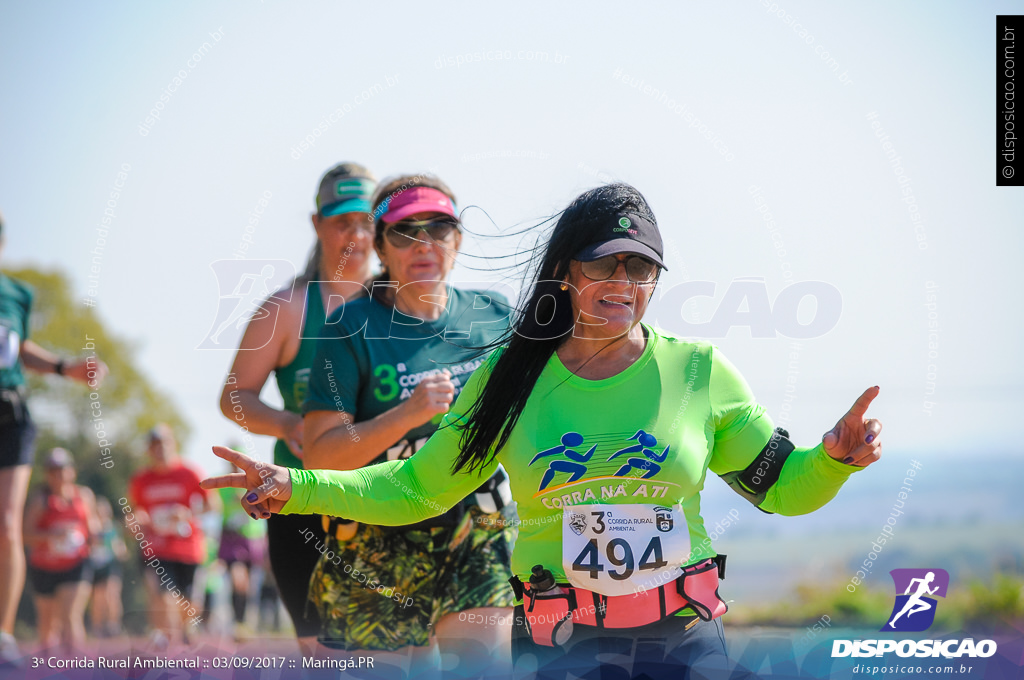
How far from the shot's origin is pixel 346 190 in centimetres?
426

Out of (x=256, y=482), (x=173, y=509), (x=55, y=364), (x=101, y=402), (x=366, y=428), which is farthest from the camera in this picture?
(x=101, y=402)

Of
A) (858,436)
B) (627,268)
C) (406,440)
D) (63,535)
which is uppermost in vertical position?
(627,268)

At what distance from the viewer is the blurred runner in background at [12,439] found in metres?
4.67

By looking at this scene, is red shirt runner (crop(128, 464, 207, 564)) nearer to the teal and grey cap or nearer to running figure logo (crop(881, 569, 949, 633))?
the teal and grey cap

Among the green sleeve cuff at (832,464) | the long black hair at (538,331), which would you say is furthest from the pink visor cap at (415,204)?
the green sleeve cuff at (832,464)

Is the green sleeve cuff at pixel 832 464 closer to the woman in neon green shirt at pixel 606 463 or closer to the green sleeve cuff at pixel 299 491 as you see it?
the woman in neon green shirt at pixel 606 463

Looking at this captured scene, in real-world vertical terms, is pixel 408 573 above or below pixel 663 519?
below

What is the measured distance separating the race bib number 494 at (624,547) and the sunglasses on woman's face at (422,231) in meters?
1.39

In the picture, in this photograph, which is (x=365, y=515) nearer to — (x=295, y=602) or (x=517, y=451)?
(x=517, y=451)

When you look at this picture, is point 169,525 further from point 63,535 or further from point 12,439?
point 12,439

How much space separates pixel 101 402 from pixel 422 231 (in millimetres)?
20220

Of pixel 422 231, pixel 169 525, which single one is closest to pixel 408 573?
pixel 422 231

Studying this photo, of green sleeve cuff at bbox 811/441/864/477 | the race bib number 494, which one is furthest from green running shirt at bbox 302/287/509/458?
green sleeve cuff at bbox 811/441/864/477

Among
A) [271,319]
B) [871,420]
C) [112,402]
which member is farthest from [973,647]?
[112,402]
